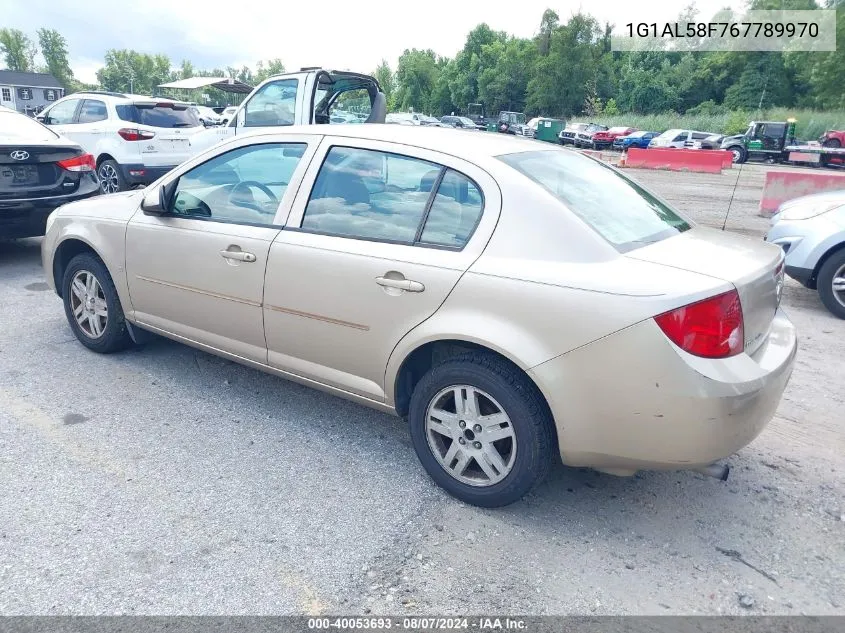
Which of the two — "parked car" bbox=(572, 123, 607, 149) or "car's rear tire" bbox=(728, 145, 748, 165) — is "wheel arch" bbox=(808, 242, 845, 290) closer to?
"car's rear tire" bbox=(728, 145, 748, 165)

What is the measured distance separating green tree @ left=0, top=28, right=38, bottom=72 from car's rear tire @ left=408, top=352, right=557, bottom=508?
407ft

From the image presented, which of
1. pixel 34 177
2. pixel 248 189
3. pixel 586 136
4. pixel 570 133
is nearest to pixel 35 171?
pixel 34 177

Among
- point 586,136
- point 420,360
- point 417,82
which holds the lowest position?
point 586,136

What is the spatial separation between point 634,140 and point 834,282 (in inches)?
1372

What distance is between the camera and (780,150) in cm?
3109

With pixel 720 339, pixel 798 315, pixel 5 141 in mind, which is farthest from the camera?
pixel 5 141

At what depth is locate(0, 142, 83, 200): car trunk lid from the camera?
6.38m

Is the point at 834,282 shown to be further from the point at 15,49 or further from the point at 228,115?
the point at 15,49

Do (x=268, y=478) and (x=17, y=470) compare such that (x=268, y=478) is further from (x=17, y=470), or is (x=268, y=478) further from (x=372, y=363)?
(x=17, y=470)

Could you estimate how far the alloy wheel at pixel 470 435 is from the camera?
9.36 feet

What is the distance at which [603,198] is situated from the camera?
10.4 ft

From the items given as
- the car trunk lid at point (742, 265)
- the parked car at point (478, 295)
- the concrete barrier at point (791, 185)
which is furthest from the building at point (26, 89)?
the car trunk lid at point (742, 265)

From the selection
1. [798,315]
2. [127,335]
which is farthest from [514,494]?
[798,315]

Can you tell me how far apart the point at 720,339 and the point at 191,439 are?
2.65 meters
